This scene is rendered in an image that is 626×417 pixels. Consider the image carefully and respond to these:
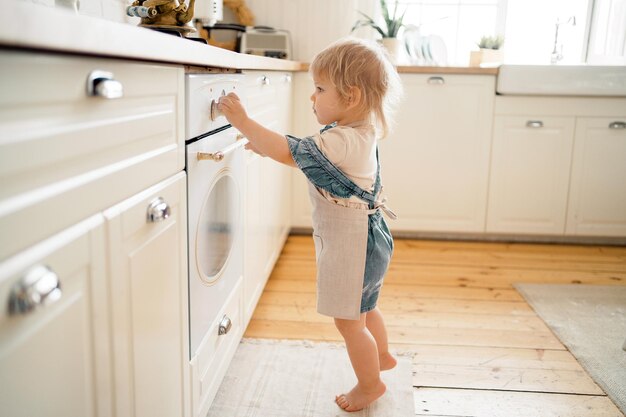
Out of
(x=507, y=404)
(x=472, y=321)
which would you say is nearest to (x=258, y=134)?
(x=507, y=404)

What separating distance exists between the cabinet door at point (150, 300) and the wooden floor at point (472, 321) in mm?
757

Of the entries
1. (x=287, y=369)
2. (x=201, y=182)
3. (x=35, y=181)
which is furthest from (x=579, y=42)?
(x=35, y=181)

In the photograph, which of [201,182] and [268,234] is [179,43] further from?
[268,234]

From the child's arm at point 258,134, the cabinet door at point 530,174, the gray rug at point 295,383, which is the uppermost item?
the child's arm at point 258,134

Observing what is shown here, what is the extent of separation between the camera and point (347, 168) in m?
1.37

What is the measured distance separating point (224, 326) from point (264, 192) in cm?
79

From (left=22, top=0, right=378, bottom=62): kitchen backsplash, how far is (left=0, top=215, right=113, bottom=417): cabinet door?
9.17 ft

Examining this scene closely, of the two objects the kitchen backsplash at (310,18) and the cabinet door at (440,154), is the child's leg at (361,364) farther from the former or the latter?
the kitchen backsplash at (310,18)

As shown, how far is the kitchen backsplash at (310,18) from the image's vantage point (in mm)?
3334

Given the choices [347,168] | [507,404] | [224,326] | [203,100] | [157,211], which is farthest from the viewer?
[507,404]

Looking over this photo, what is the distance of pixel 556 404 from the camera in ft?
5.32

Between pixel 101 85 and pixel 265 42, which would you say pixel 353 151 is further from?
pixel 265 42

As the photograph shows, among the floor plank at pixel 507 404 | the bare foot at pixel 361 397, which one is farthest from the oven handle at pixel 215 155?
the floor plank at pixel 507 404

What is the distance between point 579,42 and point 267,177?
2438mm
